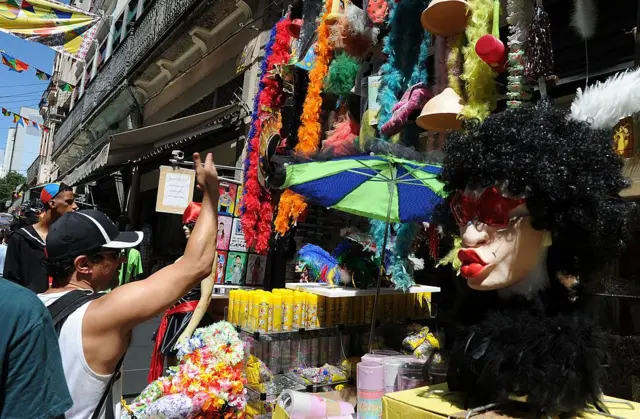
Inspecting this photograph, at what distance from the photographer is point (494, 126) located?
5.51 feet

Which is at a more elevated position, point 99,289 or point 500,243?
point 500,243

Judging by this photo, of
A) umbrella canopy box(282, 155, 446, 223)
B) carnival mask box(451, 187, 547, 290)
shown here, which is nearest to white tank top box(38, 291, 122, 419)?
carnival mask box(451, 187, 547, 290)

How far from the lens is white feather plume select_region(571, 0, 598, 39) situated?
3160 mm

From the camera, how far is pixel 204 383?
2.76 metres

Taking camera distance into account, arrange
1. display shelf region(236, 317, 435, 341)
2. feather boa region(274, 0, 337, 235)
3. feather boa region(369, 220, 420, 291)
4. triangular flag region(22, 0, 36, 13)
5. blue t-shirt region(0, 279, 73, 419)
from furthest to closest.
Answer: triangular flag region(22, 0, 36, 13) → feather boa region(274, 0, 337, 235) → feather boa region(369, 220, 420, 291) → display shelf region(236, 317, 435, 341) → blue t-shirt region(0, 279, 73, 419)

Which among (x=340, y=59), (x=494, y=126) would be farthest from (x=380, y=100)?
(x=494, y=126)

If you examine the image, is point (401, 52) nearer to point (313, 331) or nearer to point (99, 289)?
point (313, 331)

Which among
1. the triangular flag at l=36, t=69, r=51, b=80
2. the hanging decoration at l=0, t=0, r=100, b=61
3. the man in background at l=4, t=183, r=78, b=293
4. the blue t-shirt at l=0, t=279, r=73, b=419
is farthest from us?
the triangular flag at l=36, t=69, r=51, b=80

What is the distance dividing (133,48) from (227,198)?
9359 millimetres

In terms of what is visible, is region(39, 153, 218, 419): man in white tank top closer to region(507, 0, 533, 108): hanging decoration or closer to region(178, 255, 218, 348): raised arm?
region(178, 255, 218, 348): raised arm

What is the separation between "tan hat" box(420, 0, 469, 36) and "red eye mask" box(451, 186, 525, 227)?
225cm

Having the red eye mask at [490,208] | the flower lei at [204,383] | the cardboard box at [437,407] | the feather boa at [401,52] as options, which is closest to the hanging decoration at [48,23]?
the feather boa at [401,52]

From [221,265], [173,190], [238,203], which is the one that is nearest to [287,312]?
[221,265]

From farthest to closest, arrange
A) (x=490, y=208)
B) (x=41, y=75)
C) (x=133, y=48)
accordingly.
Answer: (x=41, y=75)
(x=133, y=48)
(x=490, y=208)
